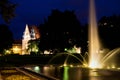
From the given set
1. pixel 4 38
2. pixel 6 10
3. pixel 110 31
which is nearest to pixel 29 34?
pixel 4 38

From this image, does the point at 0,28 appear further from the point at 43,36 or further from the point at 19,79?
the point at 19,79

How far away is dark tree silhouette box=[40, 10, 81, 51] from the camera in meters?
78.8

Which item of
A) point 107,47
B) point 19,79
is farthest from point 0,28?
point 19,79

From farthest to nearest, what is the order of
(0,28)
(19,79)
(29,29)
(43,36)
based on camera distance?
1. (29,29)
2. (0,28)
3. (43,36)
4. (19,79)

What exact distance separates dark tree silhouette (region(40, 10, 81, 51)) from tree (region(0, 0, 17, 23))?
164ft

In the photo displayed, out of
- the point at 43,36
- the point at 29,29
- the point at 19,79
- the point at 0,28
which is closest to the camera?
the point at 19,79

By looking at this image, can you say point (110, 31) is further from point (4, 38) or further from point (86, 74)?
point (86, 74)

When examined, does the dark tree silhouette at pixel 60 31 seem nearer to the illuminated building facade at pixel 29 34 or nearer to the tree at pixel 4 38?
the tree at pixel 4 38

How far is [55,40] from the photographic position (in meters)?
78.0

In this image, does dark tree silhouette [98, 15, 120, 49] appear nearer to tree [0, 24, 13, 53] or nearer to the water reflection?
tree [0, 24, 13, 53]

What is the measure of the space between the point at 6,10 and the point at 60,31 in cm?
5249

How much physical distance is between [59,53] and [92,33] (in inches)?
1563

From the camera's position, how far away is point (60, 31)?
80.1 meters

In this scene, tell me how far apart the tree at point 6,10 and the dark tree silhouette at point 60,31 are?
164 feet
